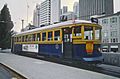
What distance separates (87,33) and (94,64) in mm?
2302

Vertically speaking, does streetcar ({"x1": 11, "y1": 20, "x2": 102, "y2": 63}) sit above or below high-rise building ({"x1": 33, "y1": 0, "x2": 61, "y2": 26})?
below

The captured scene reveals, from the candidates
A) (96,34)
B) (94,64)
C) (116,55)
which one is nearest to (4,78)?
(94,64)

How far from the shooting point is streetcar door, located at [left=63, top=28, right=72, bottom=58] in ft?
64.2

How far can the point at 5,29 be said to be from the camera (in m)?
74.6

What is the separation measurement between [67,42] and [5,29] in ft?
188

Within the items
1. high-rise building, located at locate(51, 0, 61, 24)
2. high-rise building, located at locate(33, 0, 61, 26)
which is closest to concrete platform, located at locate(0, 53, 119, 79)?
high-rise building, located at locate(33, 0, 61, 26)

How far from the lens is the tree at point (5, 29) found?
235ft

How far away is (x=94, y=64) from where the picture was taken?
59.8 feet

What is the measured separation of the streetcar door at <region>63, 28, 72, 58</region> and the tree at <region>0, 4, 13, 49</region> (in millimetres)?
53219

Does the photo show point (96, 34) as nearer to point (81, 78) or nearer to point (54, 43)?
point (54, 43)

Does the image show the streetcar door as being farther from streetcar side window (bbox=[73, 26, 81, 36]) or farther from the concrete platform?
the concrete platform

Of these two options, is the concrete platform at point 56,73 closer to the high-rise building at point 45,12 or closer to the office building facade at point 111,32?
the high-rise building at point 45,12

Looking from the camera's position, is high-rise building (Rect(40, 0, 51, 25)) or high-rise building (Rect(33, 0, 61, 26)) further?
high-rise building (Rect(40, 0, 51, 25))

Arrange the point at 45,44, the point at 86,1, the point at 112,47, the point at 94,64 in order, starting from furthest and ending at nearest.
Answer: the point at 112,47 < the point at 86,1 < the point at 45,44 < the point at 94,64
